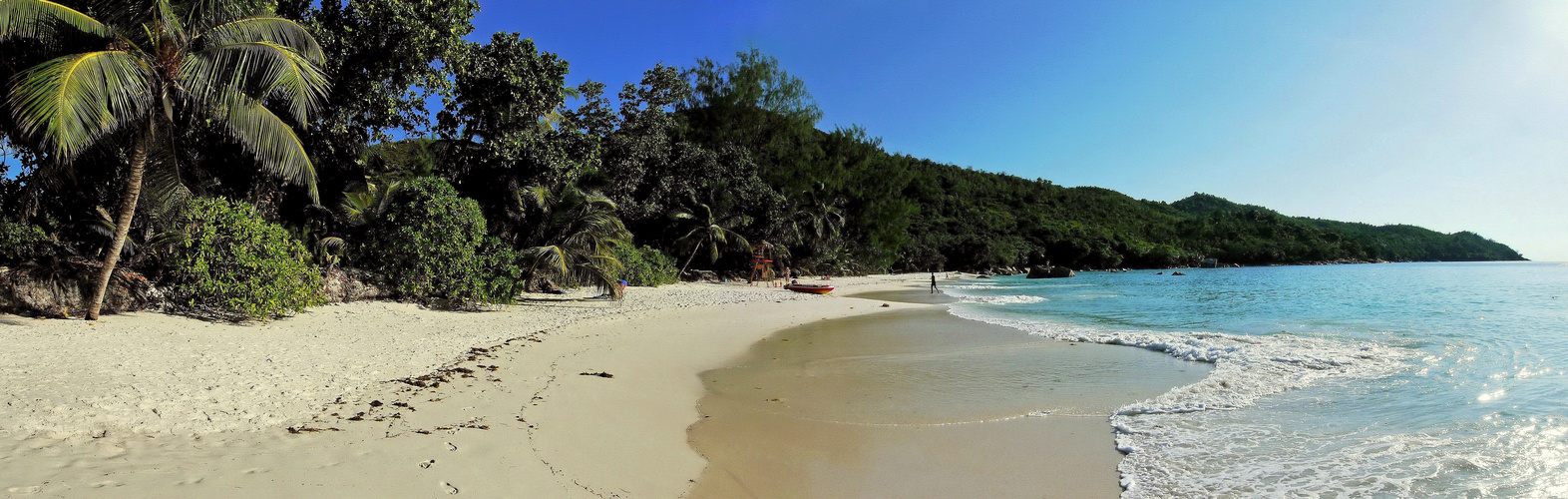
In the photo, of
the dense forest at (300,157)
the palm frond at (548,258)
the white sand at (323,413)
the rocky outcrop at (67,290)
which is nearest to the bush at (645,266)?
the dense forest at (300,157)

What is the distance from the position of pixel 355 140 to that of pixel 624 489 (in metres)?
13.0

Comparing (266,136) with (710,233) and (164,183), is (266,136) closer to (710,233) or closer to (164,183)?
(164,183)

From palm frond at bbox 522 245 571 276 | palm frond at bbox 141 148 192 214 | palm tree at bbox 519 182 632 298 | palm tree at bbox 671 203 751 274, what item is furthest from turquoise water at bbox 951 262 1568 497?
palm tree at bbox 671 203 751 274

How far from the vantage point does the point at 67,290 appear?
317 inches

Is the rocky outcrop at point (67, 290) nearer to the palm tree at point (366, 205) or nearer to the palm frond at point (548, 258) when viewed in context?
the palm tree at point (366, 205)

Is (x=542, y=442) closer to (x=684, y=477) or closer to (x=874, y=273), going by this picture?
(x=684, y=477)

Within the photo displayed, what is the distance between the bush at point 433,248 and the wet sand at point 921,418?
698 cm

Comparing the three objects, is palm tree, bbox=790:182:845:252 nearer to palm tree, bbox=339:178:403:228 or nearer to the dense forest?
the dense forest

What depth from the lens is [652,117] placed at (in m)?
23.4

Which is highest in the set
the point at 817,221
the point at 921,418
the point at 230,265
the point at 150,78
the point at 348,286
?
the point at 817,221

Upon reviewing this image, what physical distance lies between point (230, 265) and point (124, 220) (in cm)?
123

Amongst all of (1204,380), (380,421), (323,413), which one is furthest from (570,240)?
(1204,380)

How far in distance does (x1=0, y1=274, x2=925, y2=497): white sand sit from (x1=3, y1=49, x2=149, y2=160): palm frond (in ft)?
7.63

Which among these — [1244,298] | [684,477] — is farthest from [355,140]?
[1244,298]
